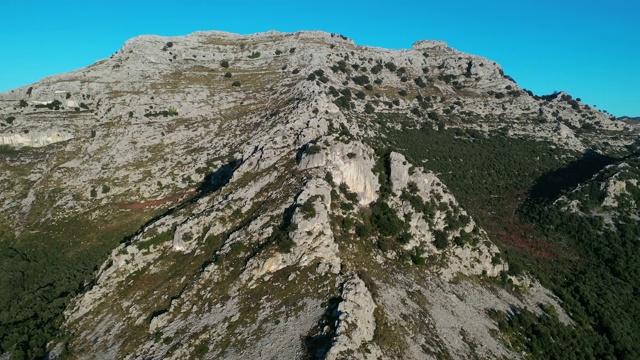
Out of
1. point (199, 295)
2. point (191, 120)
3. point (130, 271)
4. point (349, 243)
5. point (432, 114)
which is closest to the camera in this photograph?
point (199, 295)

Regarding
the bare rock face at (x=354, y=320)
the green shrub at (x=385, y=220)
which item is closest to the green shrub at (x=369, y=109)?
the green shrub at (x=385, y=220)

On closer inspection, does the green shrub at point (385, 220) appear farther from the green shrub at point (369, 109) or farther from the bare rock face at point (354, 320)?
the green shrub at point (369, 109)

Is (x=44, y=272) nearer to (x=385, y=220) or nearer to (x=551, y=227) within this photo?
(x=385, y=220)

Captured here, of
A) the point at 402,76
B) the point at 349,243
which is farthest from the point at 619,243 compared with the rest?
the point at 402,76

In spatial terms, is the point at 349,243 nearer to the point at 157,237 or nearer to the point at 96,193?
the point at 157,237

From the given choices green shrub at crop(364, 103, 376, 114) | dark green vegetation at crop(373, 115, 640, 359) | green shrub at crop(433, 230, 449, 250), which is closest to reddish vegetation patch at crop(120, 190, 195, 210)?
dark green vegetation at crop(373, 115, 640, 359)

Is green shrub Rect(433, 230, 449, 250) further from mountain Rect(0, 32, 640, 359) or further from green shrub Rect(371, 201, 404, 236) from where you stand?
green shrub Rect(371, 201, 404, 236)
